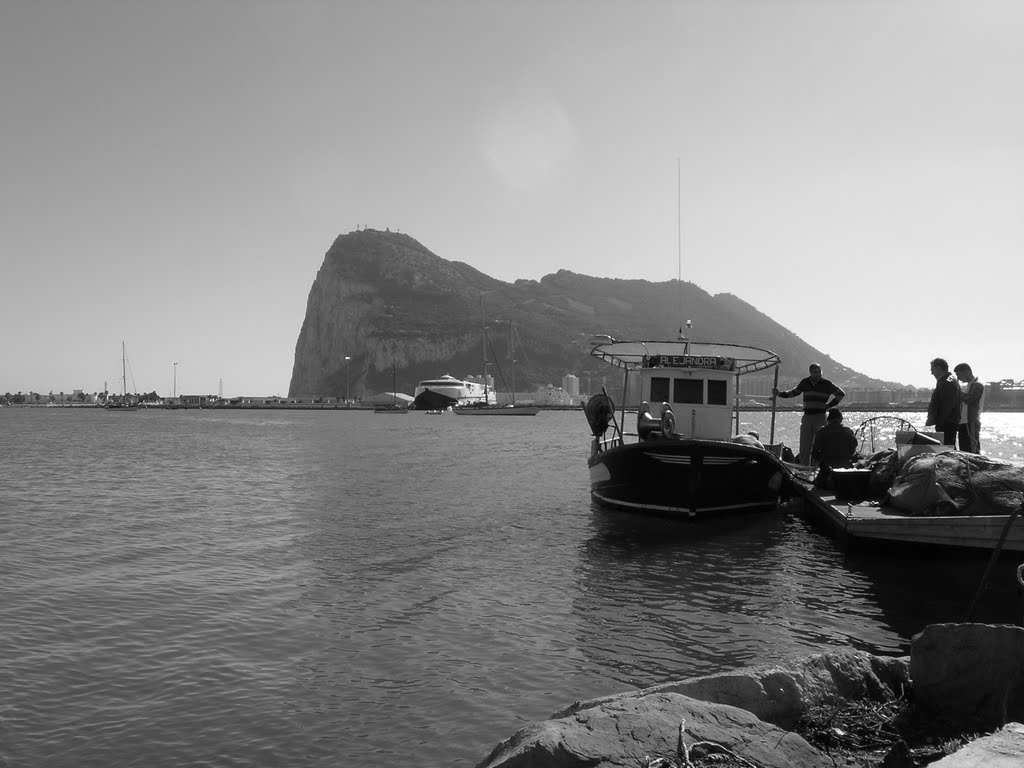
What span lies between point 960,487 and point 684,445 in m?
6.11

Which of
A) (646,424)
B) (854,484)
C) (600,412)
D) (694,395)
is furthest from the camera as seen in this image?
(600,412)

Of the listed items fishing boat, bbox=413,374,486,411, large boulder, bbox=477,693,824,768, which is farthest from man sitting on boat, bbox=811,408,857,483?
fishing boat, bbox=413,374,486,411

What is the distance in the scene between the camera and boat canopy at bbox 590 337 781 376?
19922mm

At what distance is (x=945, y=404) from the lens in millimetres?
15742

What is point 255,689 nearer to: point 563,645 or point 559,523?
point 563,645

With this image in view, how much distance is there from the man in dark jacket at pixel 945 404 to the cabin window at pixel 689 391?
5650mm

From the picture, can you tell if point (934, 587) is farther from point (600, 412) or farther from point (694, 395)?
point (600, 412)

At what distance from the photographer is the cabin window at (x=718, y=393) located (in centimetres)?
2044

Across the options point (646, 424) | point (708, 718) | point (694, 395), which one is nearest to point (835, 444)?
point (694, 395)

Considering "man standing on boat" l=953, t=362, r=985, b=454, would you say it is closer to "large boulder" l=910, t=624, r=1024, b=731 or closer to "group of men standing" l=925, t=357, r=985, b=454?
"group of men standing" l=925, t=357, r=985, b=454

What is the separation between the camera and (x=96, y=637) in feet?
31.1

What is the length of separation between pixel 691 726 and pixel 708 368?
53.3 feet

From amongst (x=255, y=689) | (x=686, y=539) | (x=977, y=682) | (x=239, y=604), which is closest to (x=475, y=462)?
(x=686, y=539)

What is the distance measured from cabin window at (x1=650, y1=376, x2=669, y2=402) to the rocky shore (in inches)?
563
